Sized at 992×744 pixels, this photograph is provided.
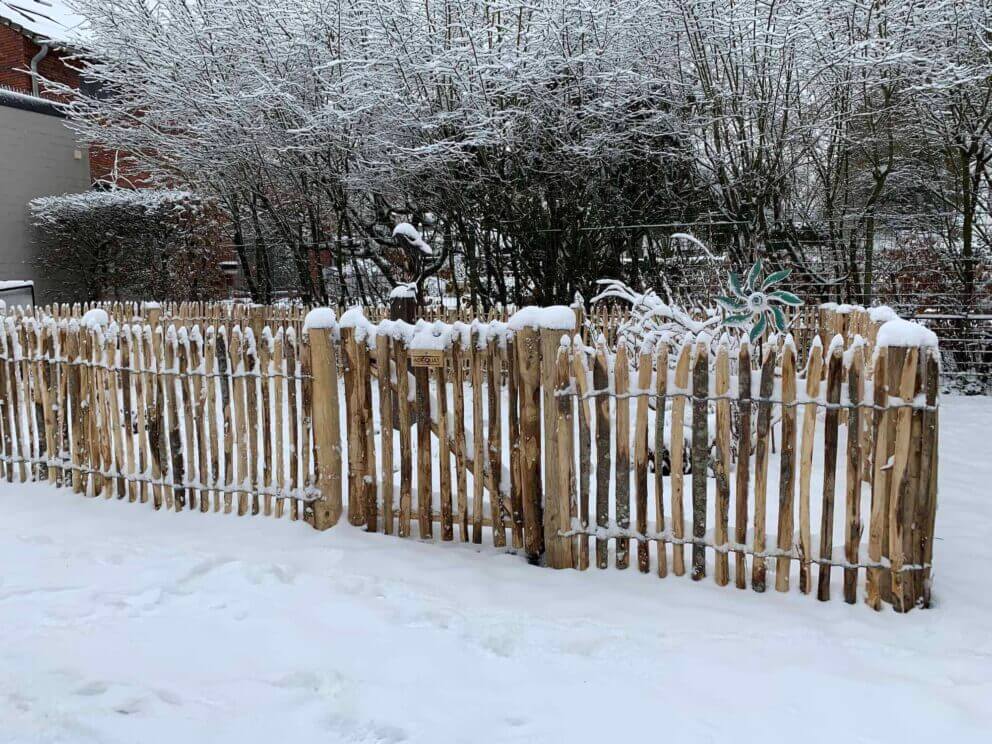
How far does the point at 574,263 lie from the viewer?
1163 centimetres

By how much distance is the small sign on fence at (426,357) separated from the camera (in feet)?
13.0

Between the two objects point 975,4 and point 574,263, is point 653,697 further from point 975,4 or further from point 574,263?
point 975,4

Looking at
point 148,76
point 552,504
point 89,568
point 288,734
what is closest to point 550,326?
point 552,504

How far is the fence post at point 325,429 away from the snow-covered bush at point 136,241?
43.7 feet

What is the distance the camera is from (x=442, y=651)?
3.05m

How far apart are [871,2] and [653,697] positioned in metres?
9.89

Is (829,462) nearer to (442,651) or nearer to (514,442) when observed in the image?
(514,442)

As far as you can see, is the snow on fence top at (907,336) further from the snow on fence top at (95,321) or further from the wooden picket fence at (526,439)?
the snow on fence top at (95,321)

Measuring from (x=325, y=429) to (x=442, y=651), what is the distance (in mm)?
1675

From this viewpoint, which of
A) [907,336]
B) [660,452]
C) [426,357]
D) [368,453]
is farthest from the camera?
[368,453]

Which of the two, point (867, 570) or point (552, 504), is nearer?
point (867, 570)

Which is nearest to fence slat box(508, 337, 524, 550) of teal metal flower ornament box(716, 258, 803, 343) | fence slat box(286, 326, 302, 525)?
fence slat box(286, 326, 302, 525)

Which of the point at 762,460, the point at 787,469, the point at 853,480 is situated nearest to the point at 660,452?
the point at 762,460

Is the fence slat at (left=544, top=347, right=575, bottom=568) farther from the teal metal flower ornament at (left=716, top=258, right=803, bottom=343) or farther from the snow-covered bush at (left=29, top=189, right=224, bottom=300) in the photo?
the snow-covered bush at (left=29, top=189, right=224, bottom=300)
